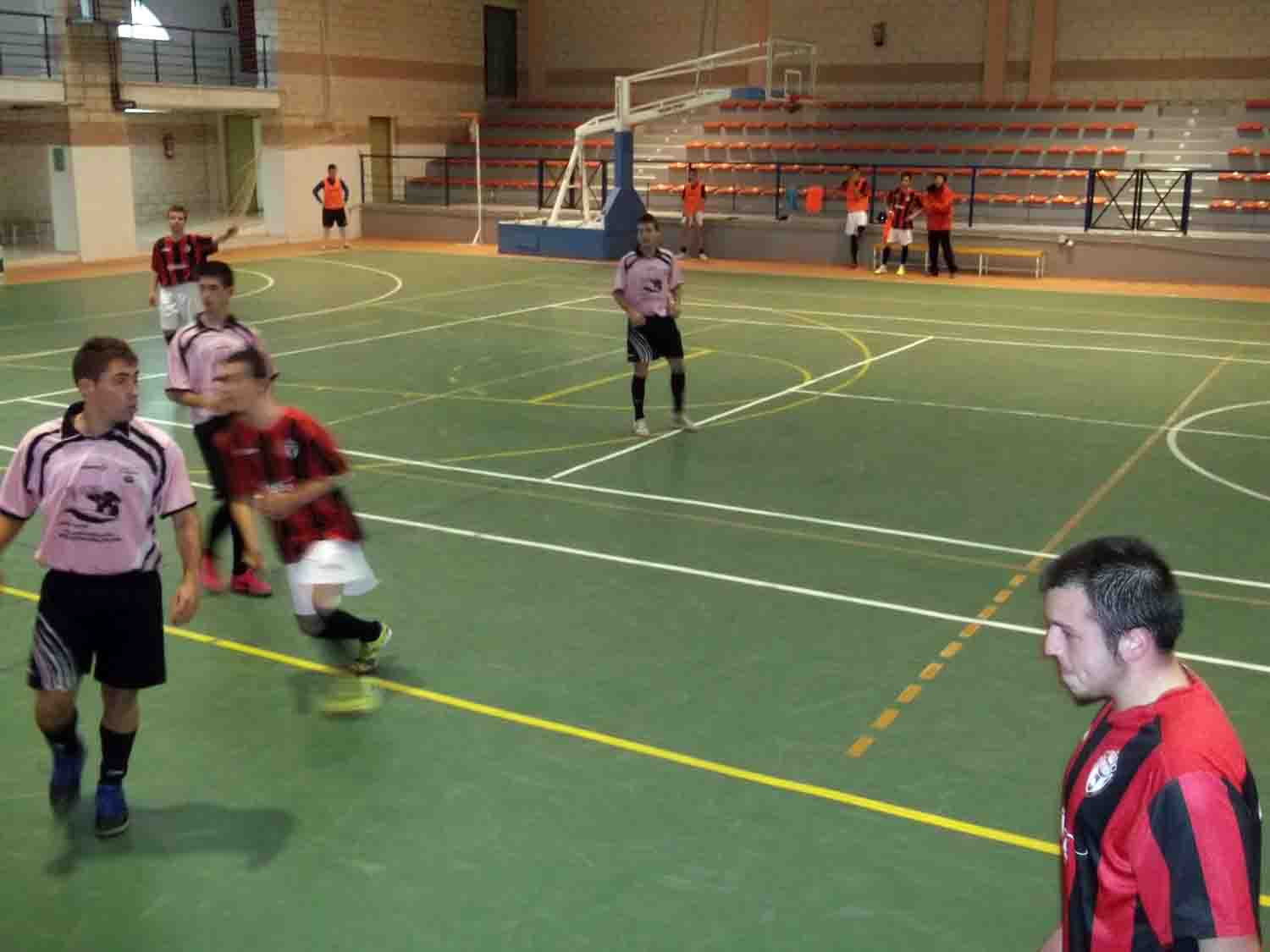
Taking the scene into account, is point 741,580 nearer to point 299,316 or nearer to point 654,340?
point 654,340

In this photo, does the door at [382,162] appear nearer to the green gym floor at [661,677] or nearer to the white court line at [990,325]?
the white court line at [990,325]

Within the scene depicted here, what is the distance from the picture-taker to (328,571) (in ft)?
20.3

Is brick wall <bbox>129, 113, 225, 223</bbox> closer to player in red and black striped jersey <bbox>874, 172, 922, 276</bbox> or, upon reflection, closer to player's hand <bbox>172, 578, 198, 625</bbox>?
player in red and black striped jersey <bbox>874, 172, 922, 276</bbox>

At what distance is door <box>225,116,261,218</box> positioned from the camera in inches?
1491

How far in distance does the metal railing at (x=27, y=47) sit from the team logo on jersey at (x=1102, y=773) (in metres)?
29.4

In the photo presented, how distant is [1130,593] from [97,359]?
3835 mm

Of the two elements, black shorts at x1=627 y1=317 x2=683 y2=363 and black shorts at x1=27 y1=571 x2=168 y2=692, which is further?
black shorts at x1=627 y1=317 x2=683 y2=363

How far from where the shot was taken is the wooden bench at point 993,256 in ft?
84.5

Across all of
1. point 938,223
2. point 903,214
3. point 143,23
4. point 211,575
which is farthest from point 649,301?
point 143,23

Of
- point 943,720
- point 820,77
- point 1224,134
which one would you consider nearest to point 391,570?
point 943,720

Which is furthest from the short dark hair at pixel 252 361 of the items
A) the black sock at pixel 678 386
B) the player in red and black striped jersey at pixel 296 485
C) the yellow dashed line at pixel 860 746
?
the black sock at pixel 678 386

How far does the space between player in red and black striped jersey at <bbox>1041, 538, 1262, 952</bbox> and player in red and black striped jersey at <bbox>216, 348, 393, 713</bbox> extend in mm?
4144

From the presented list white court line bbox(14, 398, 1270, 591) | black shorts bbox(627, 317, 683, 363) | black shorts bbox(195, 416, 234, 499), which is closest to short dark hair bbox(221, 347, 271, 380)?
black shorts bbox(195, 416, 234, 499)

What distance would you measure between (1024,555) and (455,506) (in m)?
4.21
